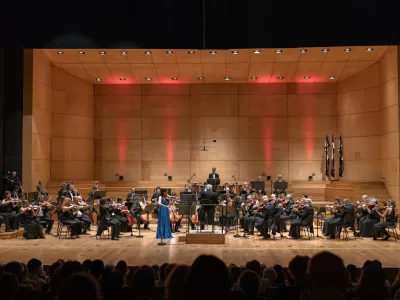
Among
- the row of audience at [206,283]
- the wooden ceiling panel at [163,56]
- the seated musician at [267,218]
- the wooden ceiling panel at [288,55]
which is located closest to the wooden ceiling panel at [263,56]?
the wooden ceiling panel at [288,55]

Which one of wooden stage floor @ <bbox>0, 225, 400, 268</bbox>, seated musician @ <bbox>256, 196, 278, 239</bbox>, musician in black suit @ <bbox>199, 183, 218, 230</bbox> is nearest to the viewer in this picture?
wooden stage floor @ <bbox>0, 225, 400, 268</bbox>

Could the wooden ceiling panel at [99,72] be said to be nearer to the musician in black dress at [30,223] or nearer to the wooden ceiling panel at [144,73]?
the wooden ceiling panel at [144,73]

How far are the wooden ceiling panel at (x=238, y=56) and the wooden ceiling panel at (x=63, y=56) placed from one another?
19.4 feet

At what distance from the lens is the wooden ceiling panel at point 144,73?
21.1m

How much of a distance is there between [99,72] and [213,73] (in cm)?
499

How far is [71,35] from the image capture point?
9.35m

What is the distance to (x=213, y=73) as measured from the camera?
22125 millimetres

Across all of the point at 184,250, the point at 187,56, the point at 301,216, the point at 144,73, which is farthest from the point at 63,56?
the point at 301,216

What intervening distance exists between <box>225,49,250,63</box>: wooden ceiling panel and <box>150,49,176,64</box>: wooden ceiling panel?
7.06 ft

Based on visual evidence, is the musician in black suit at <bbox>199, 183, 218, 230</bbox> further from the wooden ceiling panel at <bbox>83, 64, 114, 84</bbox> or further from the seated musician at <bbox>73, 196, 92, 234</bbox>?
the wooden ceiling panel at <bbox>83, 64, 114, 84</bbox>

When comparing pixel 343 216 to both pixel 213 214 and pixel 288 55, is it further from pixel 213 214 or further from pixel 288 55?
pixel 288 55

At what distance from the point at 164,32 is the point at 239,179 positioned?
49.8 ft

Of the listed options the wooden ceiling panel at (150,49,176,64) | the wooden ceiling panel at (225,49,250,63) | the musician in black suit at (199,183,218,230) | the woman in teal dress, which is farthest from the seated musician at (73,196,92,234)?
the wooden ceiling panel at (225,49,250,63)

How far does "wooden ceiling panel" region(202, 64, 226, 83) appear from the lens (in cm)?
2103
